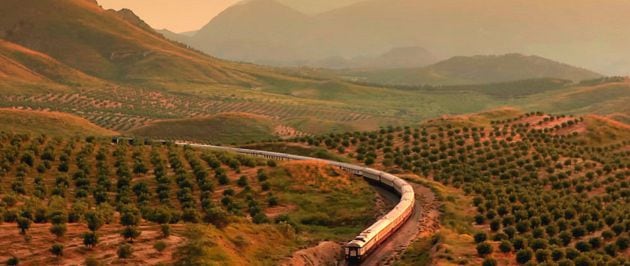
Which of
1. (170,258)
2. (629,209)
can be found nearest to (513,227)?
(629,209)

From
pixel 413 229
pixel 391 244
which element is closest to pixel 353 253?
pixel 391 244

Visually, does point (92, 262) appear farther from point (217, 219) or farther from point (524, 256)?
point (524, 256)

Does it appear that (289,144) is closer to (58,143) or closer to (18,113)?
(58,143)

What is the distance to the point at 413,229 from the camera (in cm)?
6694

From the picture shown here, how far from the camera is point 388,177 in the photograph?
9038 centimetres

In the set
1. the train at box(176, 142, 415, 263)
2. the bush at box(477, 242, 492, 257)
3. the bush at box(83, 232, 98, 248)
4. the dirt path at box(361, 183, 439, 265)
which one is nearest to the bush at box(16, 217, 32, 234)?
the bush at box(83, 232, 98, 248)

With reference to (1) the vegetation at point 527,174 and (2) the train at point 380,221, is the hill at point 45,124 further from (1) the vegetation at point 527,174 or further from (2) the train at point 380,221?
(2) the train at point 380,221

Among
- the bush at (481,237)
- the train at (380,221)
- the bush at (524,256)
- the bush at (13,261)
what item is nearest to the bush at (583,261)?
the bush at (524,256)

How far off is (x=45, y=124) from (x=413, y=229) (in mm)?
146102

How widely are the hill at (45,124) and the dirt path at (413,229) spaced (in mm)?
125016

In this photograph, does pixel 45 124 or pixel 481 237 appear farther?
pixel 45 124

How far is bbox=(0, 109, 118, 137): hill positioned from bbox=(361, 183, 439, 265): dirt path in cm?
12502

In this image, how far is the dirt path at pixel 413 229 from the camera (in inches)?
2224

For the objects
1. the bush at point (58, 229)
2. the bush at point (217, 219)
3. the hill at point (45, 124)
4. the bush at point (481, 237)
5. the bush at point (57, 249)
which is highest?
the bush at point (58, 229)
